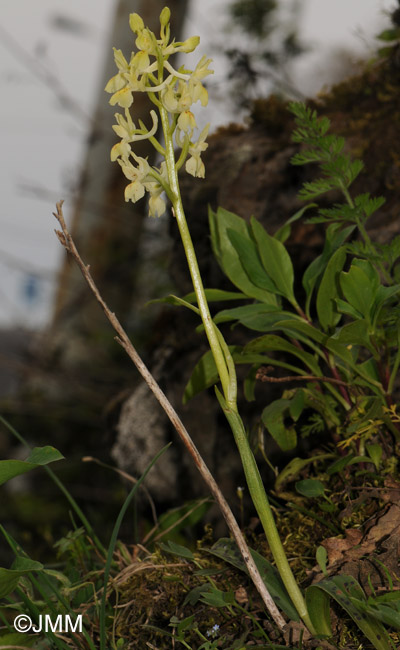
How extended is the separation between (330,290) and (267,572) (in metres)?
0.54

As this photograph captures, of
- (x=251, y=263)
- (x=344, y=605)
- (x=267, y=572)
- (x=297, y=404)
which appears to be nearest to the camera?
(x=344, y=605)

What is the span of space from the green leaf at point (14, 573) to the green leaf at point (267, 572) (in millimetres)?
314

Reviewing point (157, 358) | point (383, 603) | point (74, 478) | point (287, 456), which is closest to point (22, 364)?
point (74, 478)

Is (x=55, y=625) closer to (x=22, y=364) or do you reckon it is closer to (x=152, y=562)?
(x=152, y=562)

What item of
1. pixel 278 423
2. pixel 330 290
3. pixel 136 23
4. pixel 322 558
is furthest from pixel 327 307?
pixel 136 23

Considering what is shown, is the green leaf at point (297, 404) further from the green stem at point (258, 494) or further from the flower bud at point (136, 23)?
the flower bud at point (136, 23)

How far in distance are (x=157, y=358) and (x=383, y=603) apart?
1.37 m

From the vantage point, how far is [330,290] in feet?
3.81

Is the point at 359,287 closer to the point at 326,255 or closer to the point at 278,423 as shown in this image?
the point at 326,255

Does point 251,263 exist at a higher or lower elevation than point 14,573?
higher

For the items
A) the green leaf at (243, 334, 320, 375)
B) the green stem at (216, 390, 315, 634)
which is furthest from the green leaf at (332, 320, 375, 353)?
the green stem at (216, 390, 315, 634)

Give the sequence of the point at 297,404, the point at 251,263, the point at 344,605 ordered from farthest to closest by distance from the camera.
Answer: the point at 251,263 → the point at 297,404 → the point at 344,605

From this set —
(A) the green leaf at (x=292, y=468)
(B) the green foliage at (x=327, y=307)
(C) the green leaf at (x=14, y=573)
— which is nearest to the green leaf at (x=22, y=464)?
(C) the green leaf at (x=14, y=573)

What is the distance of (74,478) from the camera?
3.89m
